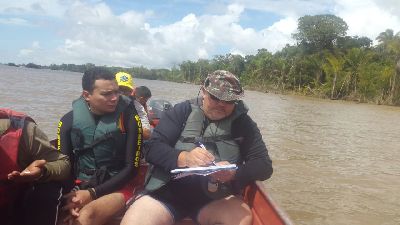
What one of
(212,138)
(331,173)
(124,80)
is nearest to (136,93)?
(124,80)

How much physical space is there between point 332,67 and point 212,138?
40.2 m

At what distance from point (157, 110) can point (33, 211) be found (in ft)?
14.8

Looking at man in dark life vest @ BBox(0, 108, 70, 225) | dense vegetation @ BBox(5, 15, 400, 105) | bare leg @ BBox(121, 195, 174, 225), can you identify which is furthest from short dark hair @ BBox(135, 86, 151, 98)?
dense vegetation @ BBox(5, 15, 400, 105)

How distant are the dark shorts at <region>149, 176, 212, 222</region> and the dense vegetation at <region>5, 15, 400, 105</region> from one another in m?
36.4

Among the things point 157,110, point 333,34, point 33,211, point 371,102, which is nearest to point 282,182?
point 157,110

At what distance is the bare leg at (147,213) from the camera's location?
2441mm

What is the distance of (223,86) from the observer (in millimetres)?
2631

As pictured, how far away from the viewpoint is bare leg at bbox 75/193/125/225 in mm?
2430

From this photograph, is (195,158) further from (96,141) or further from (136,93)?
(136,93)

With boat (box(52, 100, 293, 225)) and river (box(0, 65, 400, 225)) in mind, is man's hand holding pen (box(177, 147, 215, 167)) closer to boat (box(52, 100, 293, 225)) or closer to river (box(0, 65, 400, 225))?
boat (box(52, 100, 293, 225))

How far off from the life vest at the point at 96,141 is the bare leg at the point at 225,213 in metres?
0.70

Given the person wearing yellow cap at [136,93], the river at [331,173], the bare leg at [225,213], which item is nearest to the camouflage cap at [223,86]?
the bare leg at [225,213]

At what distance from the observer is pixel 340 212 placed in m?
5.59

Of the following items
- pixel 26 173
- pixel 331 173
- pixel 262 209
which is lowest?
pixel 331 173
